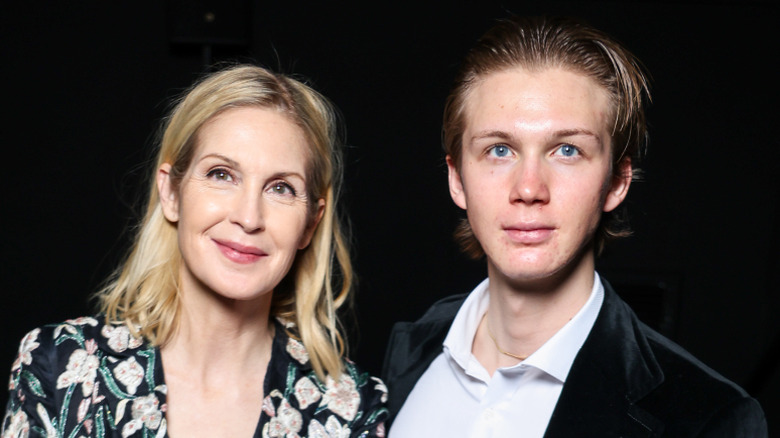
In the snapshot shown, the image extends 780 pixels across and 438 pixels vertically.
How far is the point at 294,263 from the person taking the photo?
2.37m

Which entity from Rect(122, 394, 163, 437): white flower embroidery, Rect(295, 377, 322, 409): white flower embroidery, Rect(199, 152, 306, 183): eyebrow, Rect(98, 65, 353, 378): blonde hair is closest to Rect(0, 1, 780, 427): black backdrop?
Rect(98, 65, 353, 378): blonde hair

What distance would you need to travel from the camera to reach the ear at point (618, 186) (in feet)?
6.97

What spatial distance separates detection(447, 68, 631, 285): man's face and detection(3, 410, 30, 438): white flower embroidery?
1072mm

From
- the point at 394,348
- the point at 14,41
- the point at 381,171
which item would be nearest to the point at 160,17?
the point at 14,41

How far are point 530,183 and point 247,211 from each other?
631mm

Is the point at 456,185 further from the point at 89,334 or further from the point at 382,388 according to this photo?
the point at 89,334

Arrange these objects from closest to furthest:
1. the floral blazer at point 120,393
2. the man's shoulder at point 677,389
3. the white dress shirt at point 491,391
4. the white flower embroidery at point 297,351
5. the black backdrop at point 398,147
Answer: the man's shoulder at point 677,389
the floral blazer at point 120,393
the white dress shirt at point 491,391
the white flower embroidery at point 297,351
the black backdrop at point 398,147

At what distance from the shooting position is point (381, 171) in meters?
4.57

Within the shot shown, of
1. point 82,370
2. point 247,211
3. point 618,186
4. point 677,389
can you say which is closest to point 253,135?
point 247,211

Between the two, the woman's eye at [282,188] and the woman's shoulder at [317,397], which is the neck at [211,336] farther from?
the woman's eye at [282,188]

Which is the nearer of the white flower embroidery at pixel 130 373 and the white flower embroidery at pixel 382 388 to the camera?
the white flower embroidery at pixel 130 373

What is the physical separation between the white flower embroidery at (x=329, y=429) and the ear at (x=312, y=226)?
1.46 ft

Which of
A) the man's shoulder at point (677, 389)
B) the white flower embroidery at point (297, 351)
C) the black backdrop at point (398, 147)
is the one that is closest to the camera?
the man's shoulder at point (677, 389)

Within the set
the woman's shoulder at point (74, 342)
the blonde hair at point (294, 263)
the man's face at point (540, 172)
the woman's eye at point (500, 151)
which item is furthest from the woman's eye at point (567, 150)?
the woman's shoulder at point (74, 342)
